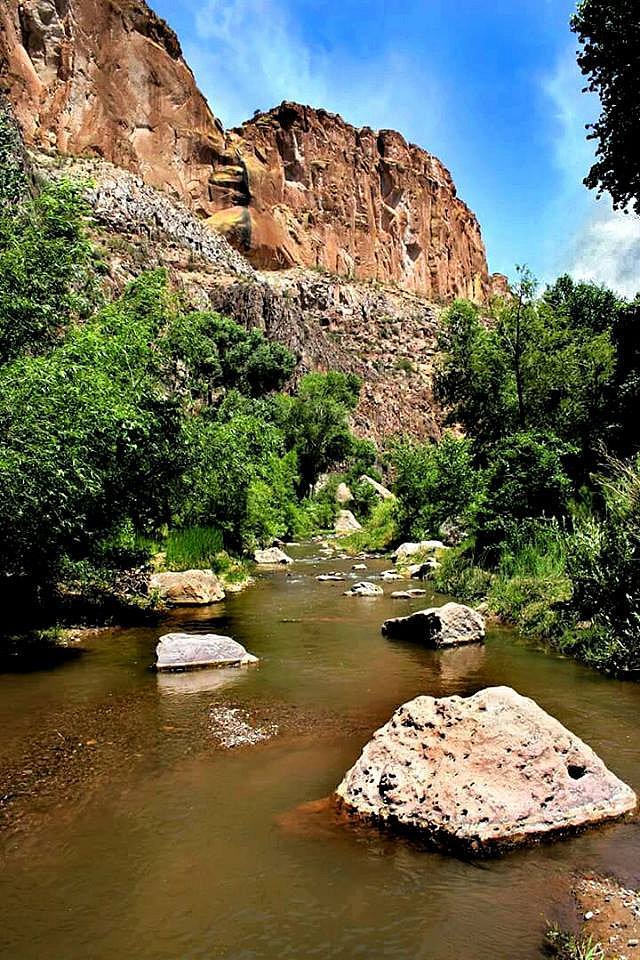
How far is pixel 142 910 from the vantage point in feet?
13.1

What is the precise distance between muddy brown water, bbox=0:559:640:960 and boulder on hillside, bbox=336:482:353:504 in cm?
4070

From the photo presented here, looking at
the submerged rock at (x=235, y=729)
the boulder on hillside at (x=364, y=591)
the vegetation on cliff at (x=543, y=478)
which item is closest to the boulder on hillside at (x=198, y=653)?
the submerged rock at (x=235, y=729)

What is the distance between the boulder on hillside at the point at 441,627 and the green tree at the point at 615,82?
13.9 m

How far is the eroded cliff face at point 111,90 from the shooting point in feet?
270

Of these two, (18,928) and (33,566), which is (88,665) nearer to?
(33,566)

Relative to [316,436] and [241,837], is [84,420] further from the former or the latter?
[316,436]

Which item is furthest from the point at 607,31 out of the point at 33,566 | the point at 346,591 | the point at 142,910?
the point at 142,910

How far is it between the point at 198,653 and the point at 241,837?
539cm

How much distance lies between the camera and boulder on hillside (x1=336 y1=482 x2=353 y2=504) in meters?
50.6

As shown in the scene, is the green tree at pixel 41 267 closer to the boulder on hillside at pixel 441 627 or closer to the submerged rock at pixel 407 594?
the boulder on hillside at pixel 441 627

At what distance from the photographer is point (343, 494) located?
169ft

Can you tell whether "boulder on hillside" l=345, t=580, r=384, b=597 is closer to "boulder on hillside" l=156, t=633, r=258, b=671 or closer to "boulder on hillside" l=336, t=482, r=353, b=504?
"boulder on hillside" l=156, t=633, r=258, b=671

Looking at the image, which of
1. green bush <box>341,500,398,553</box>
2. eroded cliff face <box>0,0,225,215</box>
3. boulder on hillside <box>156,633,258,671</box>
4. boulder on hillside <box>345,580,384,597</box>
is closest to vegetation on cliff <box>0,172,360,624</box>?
boulder on hillside <box>156,633,258,671</box>

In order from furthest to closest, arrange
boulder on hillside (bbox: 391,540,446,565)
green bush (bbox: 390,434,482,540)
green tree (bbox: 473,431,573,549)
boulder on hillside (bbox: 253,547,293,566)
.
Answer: boulder on hillside (bbox: 253,547,293,566), green bush (bbox: 390,434,482,540), boulder on hillside (bbox: 391,540,446,565), green tree (bbox: 473,431,573,549)
